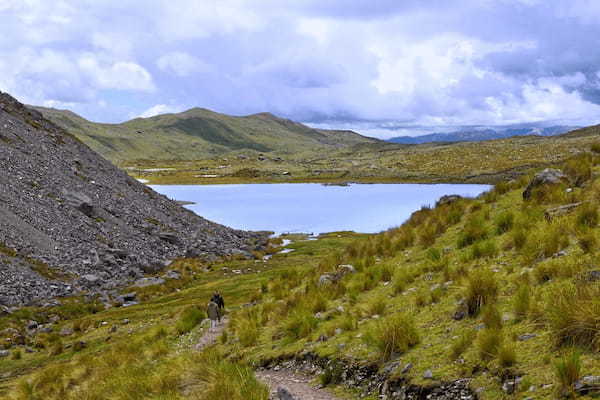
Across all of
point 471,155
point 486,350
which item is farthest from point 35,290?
point 471,155

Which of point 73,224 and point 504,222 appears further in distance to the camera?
point 73,224

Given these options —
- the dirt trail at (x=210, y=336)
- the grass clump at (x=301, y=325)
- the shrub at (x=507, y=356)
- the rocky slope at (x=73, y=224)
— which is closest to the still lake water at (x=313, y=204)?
the rocky slope at (x=73, y=224)

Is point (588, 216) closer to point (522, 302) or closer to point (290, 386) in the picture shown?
point (522, 302)

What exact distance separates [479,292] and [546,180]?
9.42m

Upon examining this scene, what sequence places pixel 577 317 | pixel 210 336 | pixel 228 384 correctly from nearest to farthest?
pixel 577 317 → pixel 228 384 → pixel 210 336

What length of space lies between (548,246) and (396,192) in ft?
348

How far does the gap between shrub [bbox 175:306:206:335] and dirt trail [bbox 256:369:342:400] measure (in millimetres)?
7655

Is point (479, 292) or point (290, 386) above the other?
point (479, 292)

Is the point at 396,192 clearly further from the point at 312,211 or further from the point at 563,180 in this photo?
the point at 563,180

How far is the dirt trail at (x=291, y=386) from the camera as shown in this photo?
853cm

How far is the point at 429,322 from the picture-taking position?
1003 cm

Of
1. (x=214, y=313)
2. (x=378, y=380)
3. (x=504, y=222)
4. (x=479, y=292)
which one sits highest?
(x=504, y=222)

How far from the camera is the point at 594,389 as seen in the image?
5.80 m

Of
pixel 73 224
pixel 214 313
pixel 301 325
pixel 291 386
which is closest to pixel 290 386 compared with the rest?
pixel 291 386
